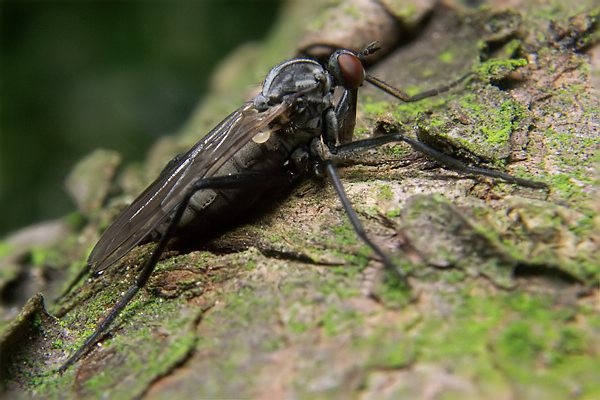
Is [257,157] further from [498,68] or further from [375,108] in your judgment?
[498,68]

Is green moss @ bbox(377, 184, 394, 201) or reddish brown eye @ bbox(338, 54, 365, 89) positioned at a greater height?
reddish brown eye @ bbox(338, 54, 365, 89)

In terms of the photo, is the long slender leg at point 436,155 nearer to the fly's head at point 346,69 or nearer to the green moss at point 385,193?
the green moss at point 385,193

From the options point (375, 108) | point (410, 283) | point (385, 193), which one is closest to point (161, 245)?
point (385, 193)

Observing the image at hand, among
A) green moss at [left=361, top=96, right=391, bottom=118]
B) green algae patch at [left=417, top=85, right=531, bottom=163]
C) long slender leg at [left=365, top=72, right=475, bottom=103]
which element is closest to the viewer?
green algae patch at [left=417, top=85, right=531, bottom=163]

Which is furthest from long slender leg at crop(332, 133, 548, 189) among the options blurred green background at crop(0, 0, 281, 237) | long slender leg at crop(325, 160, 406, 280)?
blurred green background at crop(0, 0, 281, 237)

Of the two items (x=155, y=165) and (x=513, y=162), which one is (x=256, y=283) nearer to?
(x=513, y=162)

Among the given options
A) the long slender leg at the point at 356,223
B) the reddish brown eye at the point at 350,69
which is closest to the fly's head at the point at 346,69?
the reddish brown eye at the point at 350,69

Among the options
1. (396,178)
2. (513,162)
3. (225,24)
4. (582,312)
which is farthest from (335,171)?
(225,24)

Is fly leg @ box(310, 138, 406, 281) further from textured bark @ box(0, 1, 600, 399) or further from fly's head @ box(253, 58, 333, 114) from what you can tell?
fly's head @ box(253, 58, 333, 114)
